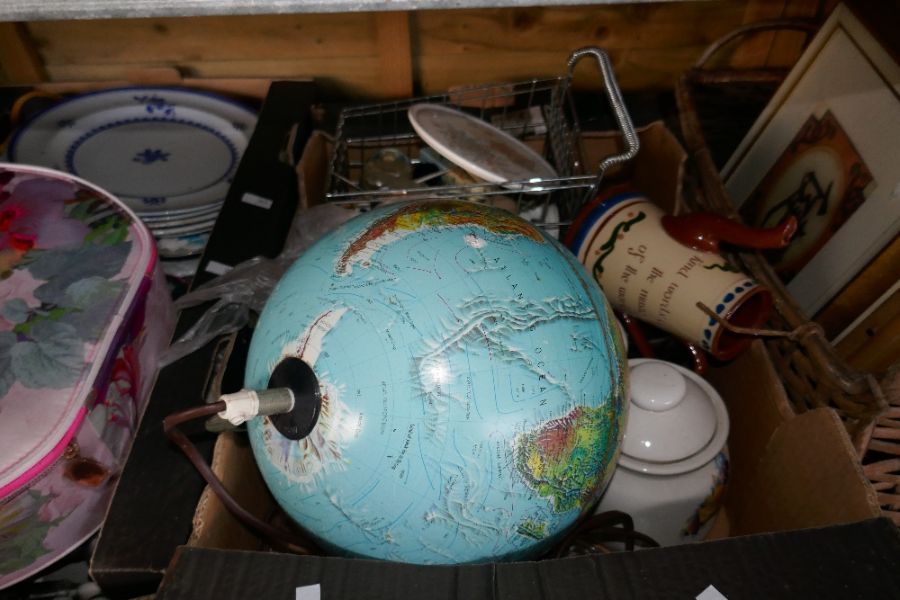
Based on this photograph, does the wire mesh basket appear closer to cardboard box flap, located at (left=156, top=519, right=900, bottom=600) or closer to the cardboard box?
the cardboard box

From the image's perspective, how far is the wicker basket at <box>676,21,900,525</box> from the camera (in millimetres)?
683

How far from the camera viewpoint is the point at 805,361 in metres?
0.77

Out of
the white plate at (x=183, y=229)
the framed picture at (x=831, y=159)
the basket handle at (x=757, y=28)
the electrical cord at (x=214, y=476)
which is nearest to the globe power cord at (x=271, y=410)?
the electrical cord at (x=214, y=476)

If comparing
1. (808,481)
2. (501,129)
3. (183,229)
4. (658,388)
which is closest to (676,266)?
(658,388)

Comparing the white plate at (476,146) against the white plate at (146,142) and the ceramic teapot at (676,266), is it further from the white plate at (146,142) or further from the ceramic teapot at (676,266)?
the white plate at (146,142)

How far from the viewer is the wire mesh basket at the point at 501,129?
2.91 ft

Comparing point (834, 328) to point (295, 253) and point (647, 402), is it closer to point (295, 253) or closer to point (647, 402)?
point (647, 402)

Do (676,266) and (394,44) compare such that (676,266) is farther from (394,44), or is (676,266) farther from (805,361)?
(394,44)

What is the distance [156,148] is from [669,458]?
89 cm

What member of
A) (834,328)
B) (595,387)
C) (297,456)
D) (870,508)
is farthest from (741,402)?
(297,456)

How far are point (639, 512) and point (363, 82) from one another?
32.3 inches

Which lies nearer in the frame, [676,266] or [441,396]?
[441,396]

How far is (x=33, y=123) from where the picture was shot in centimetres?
108

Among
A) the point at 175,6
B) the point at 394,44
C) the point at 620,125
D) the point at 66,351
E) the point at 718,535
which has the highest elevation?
the point at 175,6
